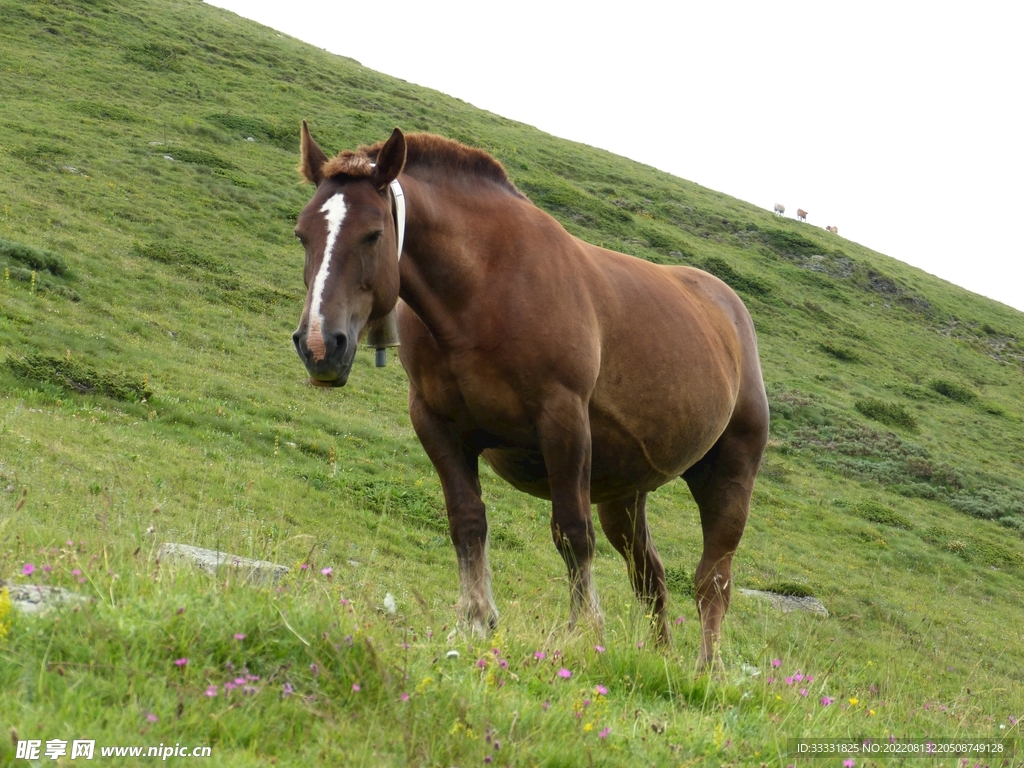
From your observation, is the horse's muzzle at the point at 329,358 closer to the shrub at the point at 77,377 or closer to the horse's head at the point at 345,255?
the horse's head at the point at 345,255

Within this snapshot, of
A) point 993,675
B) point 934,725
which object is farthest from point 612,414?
point 993,675

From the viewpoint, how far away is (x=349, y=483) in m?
15.0

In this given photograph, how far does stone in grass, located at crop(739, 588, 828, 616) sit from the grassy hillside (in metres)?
0.29

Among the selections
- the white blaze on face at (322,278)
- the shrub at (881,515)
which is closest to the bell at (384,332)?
the white blaze on face at (322,278)

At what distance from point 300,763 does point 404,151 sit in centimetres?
342

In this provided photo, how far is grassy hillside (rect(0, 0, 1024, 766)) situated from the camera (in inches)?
126

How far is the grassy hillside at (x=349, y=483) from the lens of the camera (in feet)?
10.5

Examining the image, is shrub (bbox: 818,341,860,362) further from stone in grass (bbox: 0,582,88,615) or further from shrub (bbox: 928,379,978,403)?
stone in grass (bbox: 0,582,88,615)

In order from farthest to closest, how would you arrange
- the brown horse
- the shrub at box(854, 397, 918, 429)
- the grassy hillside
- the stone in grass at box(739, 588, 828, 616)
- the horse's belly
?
the shrub at box(854, 397, 918, 429), the stone in grass at box(739, 588, 828, 616), the horse's belly, the brown horse, the grassy hillside

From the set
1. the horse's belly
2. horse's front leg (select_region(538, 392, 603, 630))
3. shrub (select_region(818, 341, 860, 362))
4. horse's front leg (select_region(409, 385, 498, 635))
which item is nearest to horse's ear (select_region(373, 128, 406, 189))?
horse's front leg (select_region(409, 385, 498, 635))

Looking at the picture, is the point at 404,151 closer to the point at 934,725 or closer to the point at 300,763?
the point at 300,763

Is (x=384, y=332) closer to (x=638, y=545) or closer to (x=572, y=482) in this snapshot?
(x=572, y=482)

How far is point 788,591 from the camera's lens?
15.9 metres

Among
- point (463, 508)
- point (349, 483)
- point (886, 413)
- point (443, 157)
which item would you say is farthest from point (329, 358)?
point (886, 413)
